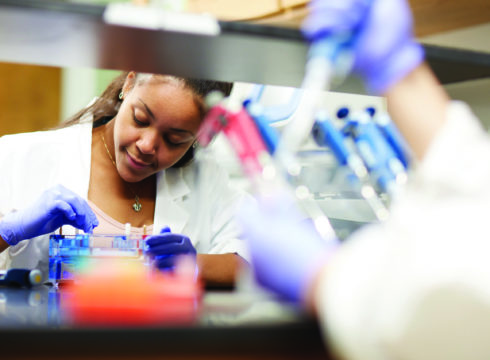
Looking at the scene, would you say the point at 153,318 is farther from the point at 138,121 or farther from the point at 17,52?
the point at 138,121

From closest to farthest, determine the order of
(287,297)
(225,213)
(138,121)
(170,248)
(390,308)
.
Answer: (390,308), (287,297), (170,248), (138,121), (225,213)

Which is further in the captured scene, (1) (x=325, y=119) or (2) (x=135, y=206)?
(2) (x=135, y=206)

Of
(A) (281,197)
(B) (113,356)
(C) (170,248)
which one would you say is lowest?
(C) (170,248)

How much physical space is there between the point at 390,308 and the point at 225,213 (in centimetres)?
142

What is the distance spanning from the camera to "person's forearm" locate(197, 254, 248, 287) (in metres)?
1.41

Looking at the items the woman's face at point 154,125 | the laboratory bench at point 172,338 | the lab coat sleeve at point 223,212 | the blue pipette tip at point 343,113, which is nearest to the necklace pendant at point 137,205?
the woman's face at point 154,125

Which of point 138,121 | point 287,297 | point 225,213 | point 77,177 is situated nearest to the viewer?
point 287,297

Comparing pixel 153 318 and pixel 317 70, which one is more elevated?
pixel 317 70

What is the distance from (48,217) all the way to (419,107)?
39.5 inches

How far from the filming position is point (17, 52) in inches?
41.0

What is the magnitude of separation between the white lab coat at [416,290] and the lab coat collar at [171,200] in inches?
47.9

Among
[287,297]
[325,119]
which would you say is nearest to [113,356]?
[287,297]

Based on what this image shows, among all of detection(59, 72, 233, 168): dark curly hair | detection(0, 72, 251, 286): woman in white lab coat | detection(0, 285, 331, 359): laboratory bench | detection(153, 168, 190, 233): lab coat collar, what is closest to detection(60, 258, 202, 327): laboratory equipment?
detection(0, 285, 331, 359): laboratory bench

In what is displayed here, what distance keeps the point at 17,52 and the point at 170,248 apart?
21.5 inches
